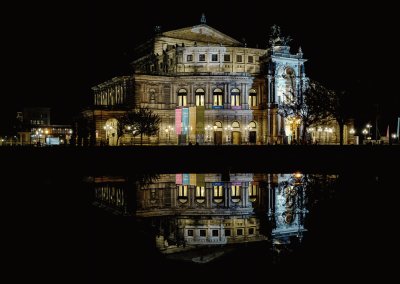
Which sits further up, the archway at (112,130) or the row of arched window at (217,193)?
the archway at (112,130)

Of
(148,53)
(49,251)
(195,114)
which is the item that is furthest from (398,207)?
(148,53)

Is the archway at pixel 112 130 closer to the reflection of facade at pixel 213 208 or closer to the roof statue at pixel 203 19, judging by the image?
the roof statue at pixel 203 19

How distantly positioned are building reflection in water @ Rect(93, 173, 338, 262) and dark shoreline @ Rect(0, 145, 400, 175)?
10811 millimetres

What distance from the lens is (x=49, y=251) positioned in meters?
11.6

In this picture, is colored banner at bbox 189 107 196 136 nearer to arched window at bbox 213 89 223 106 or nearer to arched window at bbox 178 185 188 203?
arched window at bbox 213 89 223 106

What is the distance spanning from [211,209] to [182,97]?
66.0 metres

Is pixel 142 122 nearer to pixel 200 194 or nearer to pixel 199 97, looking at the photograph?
pixel 199 97

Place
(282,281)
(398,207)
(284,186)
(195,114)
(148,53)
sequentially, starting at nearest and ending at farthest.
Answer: (282,281), (398,207), (284,186), (195,114), (148,53)

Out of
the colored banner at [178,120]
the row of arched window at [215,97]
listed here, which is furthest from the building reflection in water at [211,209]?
the row of arched window at [215,97]

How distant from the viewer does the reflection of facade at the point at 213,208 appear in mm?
13549

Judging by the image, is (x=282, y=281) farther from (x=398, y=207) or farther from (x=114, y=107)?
(x=114, y=107)

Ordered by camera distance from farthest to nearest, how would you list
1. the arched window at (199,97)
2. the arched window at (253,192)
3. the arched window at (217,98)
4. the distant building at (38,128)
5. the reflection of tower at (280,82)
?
the distant building at (38,128)
the arched window at (217,98)
the arched window at (199,97)
the reflection of tower at (280,82)
the arched window at (253,192)

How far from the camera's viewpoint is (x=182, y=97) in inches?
3297

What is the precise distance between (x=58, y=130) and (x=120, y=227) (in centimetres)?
13573
